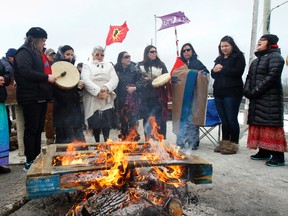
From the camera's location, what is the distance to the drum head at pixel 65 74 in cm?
443

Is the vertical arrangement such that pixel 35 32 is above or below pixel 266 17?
below

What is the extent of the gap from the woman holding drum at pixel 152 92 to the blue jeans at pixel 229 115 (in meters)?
1.09

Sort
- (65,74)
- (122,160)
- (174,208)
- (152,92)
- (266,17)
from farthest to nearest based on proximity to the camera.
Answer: (266,17) < (152,92) < (65,74) < (122,160) < (174,208)

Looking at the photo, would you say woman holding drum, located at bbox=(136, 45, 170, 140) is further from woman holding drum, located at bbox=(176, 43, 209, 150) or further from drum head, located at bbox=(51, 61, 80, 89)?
drum head, located at bbox=(51, 61, 80, 89)

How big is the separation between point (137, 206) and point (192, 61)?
156 inches

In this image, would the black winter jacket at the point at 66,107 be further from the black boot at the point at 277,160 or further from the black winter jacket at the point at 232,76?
the black boot at the point at 277,160

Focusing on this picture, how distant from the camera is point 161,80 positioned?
5098 millimetres

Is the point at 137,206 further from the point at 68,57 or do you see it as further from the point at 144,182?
the point at 68,57

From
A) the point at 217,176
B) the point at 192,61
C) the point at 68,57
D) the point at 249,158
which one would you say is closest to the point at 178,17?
the point at 192,61

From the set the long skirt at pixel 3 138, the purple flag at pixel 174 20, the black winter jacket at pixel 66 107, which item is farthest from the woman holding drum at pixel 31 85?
the purple flag at pixel 174 20

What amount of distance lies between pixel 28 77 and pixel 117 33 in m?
6.81

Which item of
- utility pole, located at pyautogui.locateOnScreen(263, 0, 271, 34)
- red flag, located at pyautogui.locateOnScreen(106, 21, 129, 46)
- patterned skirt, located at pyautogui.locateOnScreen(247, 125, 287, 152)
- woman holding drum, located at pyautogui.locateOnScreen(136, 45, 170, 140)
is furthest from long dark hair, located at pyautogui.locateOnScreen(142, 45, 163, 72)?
utility pole, located at pyautogui.locateOnScreen(263, 0, 271, 34)

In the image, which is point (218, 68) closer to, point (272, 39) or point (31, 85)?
point (272, 39)

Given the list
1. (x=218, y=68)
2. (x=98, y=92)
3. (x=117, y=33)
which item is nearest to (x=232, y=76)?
(x=218, y=68)
